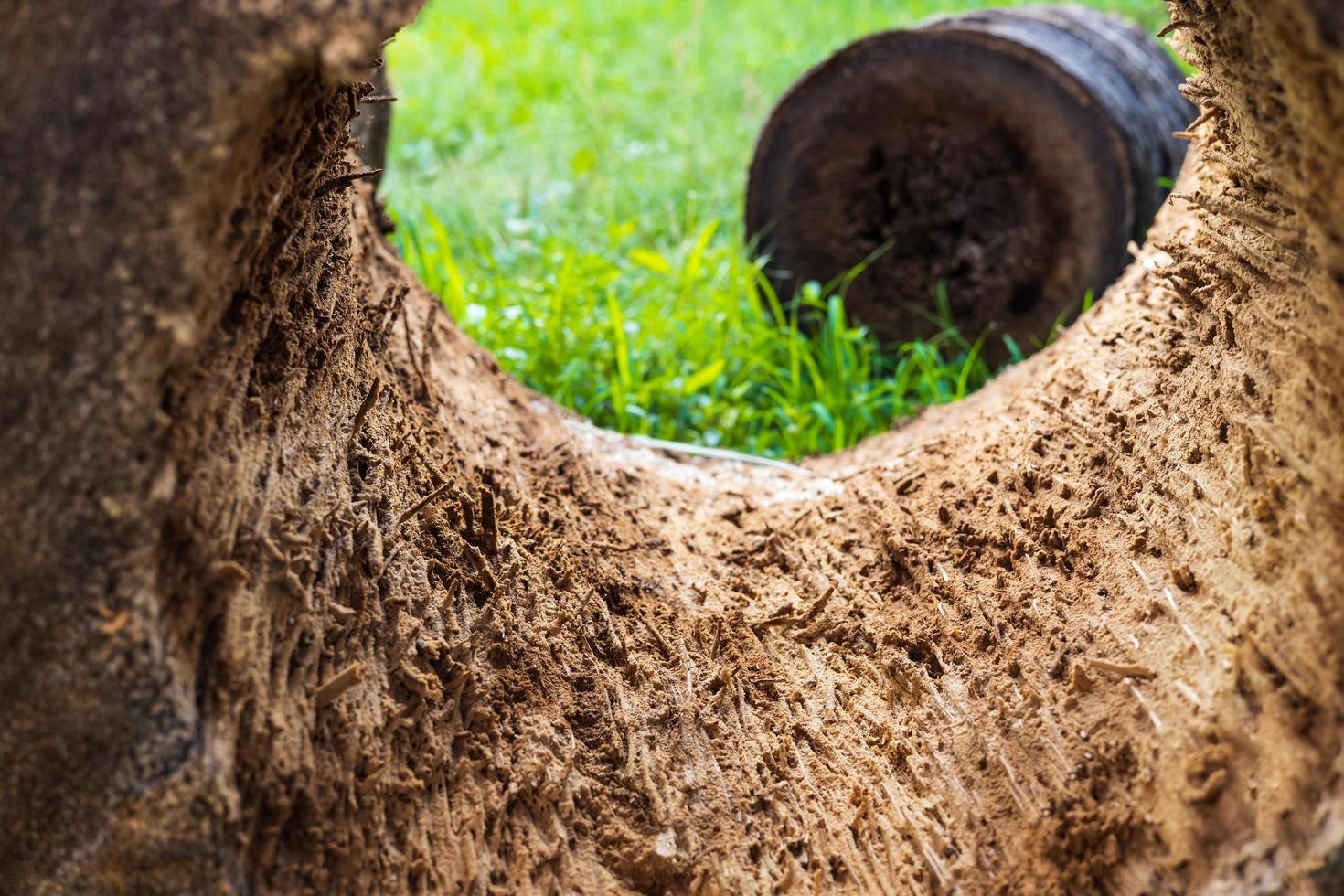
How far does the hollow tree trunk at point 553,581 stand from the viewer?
107 centimetres

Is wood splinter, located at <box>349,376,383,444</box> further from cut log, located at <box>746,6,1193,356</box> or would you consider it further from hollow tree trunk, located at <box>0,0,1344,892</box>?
cut log, located at <box>746,6,1193,356</box>

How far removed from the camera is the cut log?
338cm

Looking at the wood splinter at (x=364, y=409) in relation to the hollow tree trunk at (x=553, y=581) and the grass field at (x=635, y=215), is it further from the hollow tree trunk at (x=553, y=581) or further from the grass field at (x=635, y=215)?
the grass field at (x=635, y=215)

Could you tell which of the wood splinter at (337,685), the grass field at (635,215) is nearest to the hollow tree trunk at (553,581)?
the wood splinter at (337,685)

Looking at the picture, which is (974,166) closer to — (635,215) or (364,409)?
(635,215)

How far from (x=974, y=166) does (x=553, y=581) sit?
Result: 2394mm

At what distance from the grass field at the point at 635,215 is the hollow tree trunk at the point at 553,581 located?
1358 mm

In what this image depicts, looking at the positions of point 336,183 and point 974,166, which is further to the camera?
point 974,166

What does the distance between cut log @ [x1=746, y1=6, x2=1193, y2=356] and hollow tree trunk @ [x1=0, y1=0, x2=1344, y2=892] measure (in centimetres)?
143

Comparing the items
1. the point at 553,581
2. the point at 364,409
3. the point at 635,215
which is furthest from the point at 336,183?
the point at 635,215

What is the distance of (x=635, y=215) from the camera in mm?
4598

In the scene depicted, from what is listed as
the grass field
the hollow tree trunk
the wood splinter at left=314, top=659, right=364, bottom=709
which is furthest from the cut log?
the wood splinter at left=314, top=659, right=364, bottom=709

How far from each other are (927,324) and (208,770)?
296 centimetres

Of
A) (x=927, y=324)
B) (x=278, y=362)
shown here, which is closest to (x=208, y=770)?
(x=278, y=362)
